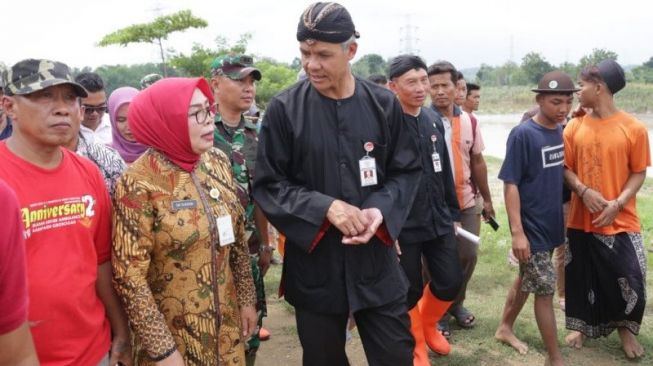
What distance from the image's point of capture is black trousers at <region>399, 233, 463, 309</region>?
371cm

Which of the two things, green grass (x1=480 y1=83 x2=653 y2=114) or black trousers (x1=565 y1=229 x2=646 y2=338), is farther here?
green grass (x1=480 y1=83 x2=653 y2=114)

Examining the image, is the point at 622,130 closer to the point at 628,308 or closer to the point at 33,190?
the point at 628,308

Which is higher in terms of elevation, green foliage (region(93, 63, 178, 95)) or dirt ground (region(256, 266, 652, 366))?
green foliage (region(93, 63, 178, 95))

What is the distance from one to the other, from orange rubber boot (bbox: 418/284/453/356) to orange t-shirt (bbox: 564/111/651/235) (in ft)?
3.92

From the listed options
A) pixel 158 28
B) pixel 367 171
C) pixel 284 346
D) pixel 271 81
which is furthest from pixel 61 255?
pixel 271 81

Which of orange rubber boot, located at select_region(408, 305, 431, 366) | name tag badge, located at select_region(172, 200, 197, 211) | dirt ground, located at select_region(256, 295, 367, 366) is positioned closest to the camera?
name tag badge, located at select_region(172, 200, 197, 211)

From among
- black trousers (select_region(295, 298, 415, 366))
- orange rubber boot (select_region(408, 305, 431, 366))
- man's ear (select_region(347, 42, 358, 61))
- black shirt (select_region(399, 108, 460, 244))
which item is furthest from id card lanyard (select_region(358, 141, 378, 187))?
orange rubber boot (select_region(408, 305, 431, 366))

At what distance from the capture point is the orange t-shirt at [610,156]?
3791 mm

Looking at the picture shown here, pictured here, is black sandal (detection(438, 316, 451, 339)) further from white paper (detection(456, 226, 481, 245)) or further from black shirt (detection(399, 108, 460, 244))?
black shirt (detection(399, 108, 460, 244))

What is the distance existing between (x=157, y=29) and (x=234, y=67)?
21610 mm

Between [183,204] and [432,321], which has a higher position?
[183,204]

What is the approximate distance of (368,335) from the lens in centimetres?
273

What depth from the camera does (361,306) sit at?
2.60 metres

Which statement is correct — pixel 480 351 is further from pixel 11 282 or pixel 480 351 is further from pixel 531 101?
pixel 531 101
